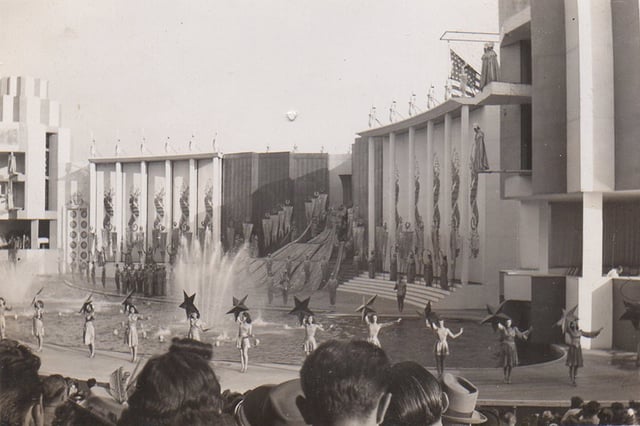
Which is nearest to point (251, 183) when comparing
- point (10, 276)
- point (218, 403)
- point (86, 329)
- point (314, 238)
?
point (314, 238)

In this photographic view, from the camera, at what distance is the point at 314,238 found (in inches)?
263

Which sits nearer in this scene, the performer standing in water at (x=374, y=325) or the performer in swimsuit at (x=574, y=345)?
the performer in swimsuit at (x=574, y=345)

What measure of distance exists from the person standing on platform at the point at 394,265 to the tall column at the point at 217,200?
1.88 metres

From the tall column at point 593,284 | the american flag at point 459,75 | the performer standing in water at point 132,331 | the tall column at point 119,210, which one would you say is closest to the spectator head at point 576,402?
the tall column at point 593,284

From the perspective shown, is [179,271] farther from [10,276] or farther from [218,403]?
[218,403]

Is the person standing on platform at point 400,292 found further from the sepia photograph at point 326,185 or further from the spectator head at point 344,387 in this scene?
the spectator head at point 344,387

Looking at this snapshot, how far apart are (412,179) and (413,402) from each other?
213 inches

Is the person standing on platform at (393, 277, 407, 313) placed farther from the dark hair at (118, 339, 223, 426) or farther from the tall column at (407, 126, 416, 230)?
the dark hair at (118, 339, 223, 426)

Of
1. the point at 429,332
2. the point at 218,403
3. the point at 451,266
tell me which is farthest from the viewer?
the point at 451,266

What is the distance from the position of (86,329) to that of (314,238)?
2530 mm

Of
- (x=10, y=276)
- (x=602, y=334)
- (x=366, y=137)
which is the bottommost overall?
(x=602, y=334)

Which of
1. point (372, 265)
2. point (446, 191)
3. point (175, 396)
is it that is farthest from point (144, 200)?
point (175, 396)

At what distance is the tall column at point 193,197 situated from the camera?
7184 millimetres

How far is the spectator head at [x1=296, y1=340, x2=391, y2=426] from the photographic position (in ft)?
6.21
